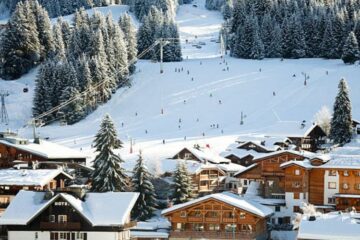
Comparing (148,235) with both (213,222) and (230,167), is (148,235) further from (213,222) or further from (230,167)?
(230,167)

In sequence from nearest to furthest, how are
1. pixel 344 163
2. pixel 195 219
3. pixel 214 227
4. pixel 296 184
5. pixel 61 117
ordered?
pixel 195 219, pixel 214 227, pixel 344 163, pixel 296 184, pixel 61 117

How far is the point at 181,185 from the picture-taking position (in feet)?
213

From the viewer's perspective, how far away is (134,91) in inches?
4582

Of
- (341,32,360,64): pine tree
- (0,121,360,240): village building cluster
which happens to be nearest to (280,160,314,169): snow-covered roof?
(0,121,360,240): village building cluster

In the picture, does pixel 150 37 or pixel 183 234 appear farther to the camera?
pixel 150 37

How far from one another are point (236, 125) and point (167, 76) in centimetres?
2624

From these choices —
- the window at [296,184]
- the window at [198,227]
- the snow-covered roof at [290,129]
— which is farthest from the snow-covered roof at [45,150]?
the snow-covered roof at [290,129]

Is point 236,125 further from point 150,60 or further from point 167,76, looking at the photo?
point 150,60

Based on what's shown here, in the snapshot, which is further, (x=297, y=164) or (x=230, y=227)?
(x=297, y=164)

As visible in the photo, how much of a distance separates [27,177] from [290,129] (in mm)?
39532

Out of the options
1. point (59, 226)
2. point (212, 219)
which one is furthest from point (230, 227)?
point (59, 226)

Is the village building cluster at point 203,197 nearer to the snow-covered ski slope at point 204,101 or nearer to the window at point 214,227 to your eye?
the window at point 214,227

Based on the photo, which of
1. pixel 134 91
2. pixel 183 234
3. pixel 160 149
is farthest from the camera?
pixel 134 91

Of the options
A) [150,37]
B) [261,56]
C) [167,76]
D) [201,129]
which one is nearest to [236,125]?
[201,129]
